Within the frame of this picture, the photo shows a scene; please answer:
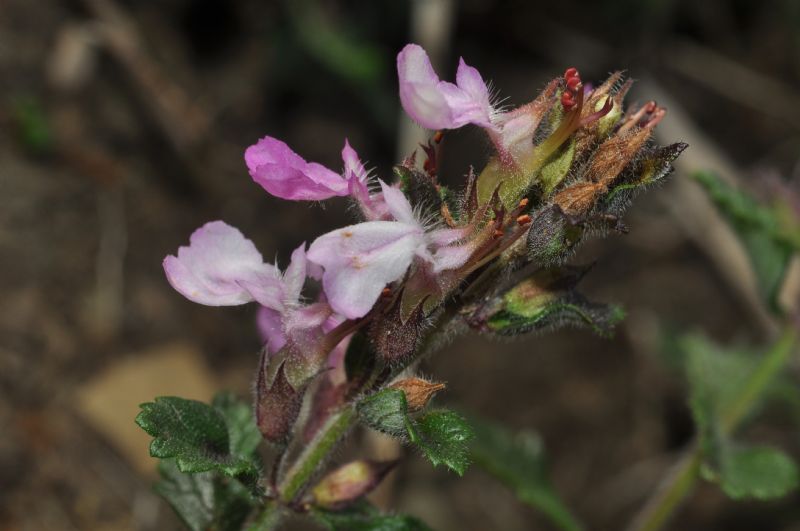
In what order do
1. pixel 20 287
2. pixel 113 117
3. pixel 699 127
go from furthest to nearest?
1. pixel 699 127
2. pixel 113 117
3. pixel 20 287

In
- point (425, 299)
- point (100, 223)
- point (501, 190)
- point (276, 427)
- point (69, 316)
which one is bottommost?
point (69, 316)

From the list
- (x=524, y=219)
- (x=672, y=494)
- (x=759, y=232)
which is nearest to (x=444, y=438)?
(x=524, y=219)

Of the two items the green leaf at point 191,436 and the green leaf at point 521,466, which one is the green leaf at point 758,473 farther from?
the green leaf at point 191,436

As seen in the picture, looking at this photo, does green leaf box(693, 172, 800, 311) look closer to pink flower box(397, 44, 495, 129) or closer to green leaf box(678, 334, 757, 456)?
green leaf box(678, 334, 757, 456)

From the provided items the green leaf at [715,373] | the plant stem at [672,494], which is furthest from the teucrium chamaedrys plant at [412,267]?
the green leaf at [715,373]

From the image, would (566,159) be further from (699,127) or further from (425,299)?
(699,127)

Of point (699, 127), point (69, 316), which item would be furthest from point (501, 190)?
point (699, 127)
